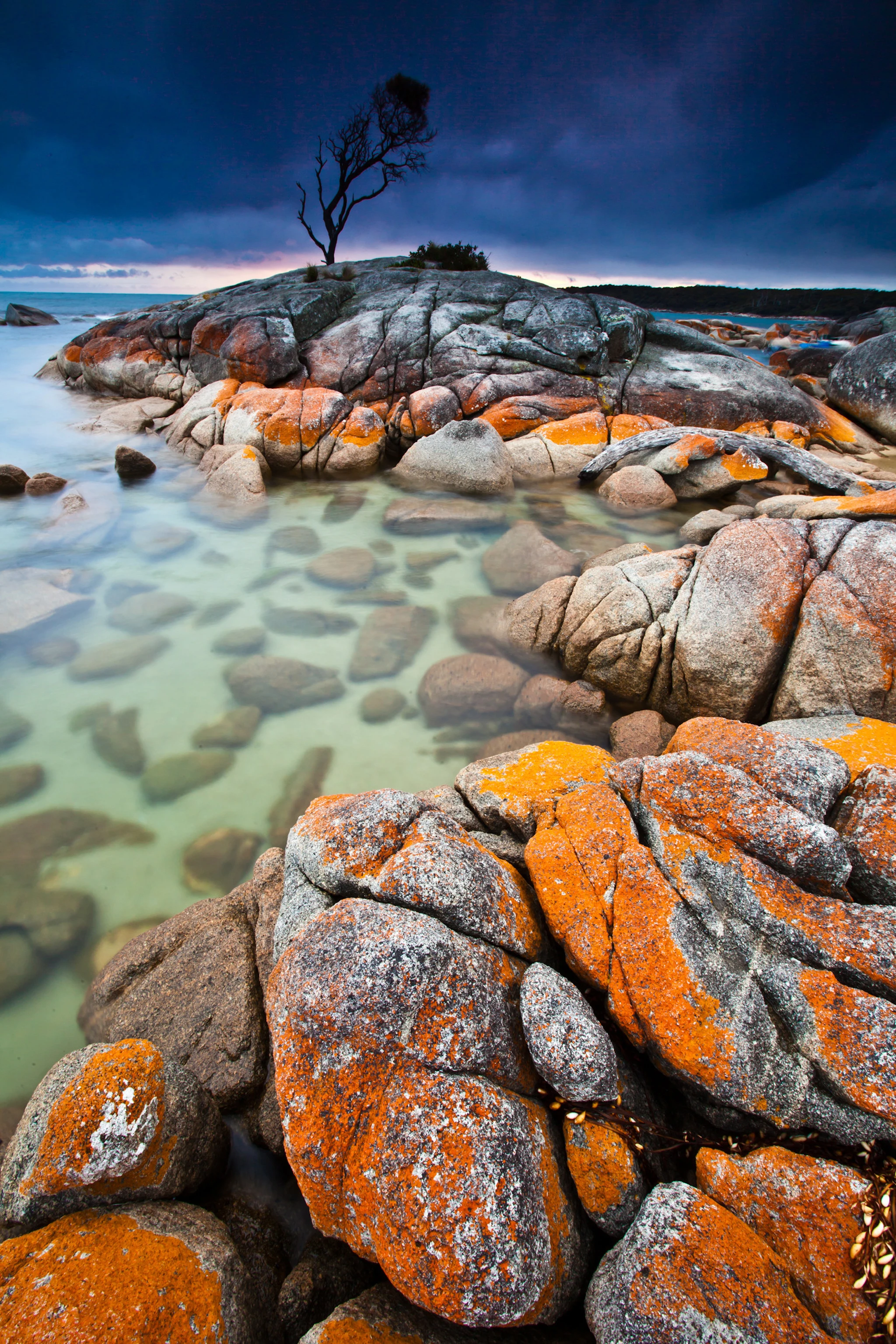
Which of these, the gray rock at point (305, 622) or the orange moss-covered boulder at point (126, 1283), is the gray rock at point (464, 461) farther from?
the orange moss-covered boulder at point (126, 1283)

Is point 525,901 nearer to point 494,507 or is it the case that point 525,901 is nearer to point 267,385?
point 494,507

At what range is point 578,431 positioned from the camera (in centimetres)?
1552

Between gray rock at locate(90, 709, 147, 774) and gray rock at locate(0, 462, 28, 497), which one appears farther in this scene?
gray rock at locate(0, 462, 28, 497)

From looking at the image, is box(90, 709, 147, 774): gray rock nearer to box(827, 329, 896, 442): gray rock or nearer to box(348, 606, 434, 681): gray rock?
box(348, 606, 434, 681): gray rock

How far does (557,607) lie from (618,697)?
1.51 m

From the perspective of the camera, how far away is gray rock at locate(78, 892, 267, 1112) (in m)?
3.77

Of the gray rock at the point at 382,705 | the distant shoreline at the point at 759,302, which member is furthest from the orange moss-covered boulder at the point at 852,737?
the distant shoreline at the point at 759,302

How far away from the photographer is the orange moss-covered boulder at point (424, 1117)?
2.29 metres

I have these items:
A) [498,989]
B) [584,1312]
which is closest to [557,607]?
[498,989]

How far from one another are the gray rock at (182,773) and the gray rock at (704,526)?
27.4ft

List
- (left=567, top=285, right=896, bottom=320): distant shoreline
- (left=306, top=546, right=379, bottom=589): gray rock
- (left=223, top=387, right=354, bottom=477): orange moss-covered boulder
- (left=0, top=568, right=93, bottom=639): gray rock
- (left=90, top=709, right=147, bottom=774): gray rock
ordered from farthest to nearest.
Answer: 1. (left=567, top=285, right=896, bottom=320): distant shoreline
2. (left=223, top=387, right=354, bottom=477): orange moss-covered boulder
3. (left=306, top=546, right=379, bottom=589): gray rock
4. (left=0, top=568, right=93, bottom=639): gray rock
5. (left=90, top=709, right=147, bottom=774): gray rock

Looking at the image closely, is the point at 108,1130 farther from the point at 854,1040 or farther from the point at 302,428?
the point at 302,428

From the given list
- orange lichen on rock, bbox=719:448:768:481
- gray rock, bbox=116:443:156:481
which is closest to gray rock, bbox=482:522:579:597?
orange lichen on rock, bbox=719:448:768:481

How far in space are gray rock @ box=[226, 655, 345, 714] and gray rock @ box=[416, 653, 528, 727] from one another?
1391 mm
